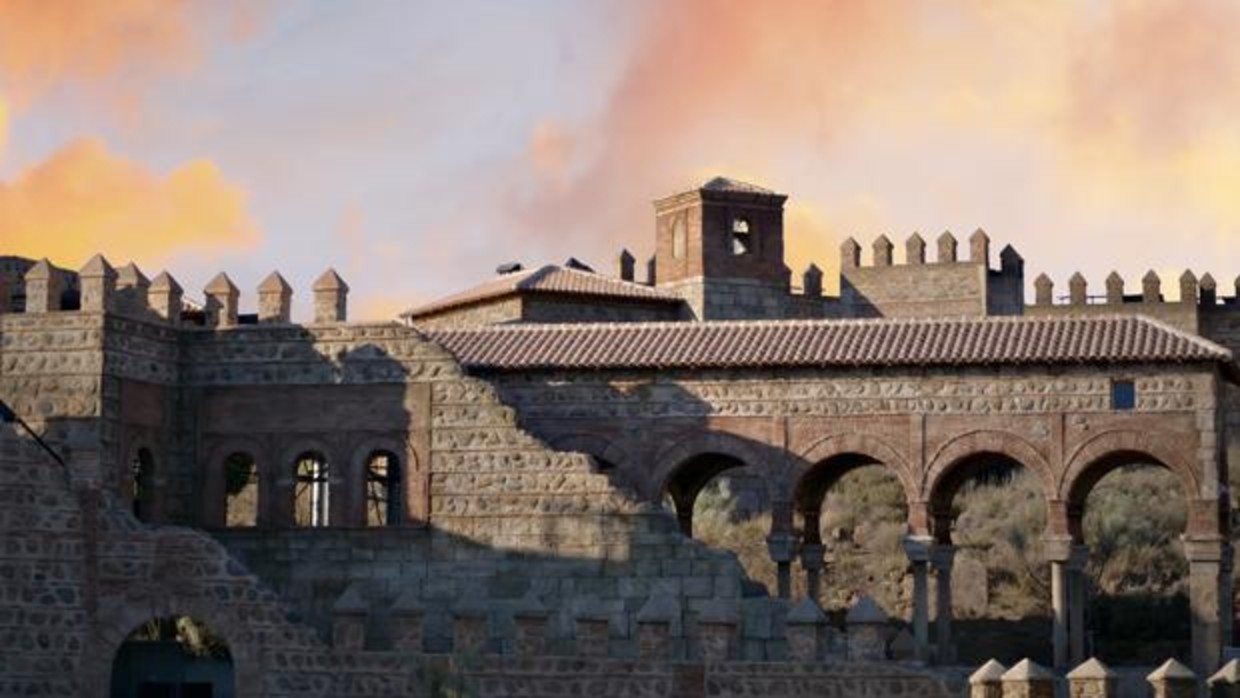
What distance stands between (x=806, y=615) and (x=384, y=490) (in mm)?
15057

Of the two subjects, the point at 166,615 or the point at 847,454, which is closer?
the point at 166,615

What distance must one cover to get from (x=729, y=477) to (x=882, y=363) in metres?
16.0

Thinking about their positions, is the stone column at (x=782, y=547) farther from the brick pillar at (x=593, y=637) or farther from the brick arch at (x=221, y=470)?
the brick arch at (x=221, y=470)

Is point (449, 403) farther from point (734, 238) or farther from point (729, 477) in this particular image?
point (734, 238)

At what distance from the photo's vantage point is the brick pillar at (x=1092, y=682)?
98.3 feet

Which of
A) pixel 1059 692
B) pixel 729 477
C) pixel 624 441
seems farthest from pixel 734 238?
pixel 1059 692

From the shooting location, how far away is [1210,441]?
3812 cm

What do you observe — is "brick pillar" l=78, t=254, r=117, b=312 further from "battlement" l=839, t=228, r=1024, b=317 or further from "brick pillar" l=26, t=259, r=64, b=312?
"battlement" l=839, t=228, r=1024, b=317

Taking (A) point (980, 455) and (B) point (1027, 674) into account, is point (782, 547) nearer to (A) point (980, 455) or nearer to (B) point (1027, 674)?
(A) point (980, 455)

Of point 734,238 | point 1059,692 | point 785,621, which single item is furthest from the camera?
point 734,238

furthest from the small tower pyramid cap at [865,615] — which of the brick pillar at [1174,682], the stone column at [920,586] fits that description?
the stone column at [920,586]

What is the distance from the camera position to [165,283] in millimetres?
39000

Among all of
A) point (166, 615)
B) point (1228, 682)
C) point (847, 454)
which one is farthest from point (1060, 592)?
point (166, 615)

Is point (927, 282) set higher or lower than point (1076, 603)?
higher
